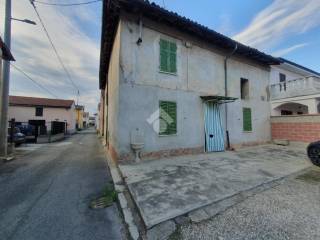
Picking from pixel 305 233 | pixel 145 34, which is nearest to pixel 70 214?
pixel 305 233

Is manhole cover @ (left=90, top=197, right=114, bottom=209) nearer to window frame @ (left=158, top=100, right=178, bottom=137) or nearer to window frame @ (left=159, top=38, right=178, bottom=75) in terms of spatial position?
window frame @ (left=158, top=100, right=178, bottom=137)

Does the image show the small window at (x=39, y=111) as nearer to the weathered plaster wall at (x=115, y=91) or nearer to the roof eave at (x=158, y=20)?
the roof eave at (x=158, y=20)

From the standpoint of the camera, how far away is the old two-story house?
6.35m

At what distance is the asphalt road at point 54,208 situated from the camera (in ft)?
8.87

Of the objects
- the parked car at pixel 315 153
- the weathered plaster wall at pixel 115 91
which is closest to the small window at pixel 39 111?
the weathered plaster wall at pixel 115 91

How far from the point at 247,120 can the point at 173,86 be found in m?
5.58

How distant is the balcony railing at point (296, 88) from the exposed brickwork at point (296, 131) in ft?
6.68

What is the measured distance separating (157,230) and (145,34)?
659 centimetres

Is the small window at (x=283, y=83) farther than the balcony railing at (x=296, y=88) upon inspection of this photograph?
Yes

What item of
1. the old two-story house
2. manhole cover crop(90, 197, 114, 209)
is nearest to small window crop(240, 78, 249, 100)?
the old two-story house

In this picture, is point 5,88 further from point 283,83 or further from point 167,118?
point 283,83

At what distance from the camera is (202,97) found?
26.8ft

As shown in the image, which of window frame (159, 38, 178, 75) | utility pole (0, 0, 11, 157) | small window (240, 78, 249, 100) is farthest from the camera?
small window (240, 78, 249, 100)

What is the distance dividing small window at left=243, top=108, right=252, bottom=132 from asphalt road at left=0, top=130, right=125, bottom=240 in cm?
817
